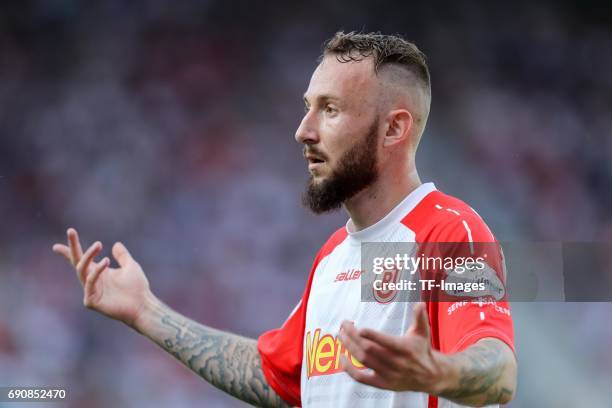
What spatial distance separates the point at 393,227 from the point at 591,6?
5953 millimetres

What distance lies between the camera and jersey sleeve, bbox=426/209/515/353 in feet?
6.12

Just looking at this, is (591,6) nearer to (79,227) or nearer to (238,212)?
(238,212)

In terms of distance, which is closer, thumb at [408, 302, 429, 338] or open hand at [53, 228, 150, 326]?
thumb at [408, 302, 429, 338]

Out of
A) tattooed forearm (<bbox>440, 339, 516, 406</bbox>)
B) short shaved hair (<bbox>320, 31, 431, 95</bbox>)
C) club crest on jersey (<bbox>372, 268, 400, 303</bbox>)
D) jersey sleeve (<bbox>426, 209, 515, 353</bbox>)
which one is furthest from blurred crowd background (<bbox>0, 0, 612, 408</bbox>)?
tattooed forearm (<bbox>440, 339, 516, 406</bbox>)

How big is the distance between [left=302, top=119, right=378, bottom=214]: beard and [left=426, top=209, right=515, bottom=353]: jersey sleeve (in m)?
0.39

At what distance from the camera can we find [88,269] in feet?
8.13

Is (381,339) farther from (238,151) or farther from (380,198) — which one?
(238,151)

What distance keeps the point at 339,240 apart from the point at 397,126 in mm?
454

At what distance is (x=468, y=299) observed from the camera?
193 cm

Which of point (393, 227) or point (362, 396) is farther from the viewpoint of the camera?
point (393, 227)

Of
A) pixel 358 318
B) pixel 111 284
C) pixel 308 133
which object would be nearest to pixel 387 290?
pixel 358 318

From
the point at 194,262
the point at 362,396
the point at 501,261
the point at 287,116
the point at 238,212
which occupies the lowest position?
the point at 362,396

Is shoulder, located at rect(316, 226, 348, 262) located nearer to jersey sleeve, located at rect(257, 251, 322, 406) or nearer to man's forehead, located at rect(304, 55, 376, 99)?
jersey sleeve, located at rect(257, 251, 322, 406)

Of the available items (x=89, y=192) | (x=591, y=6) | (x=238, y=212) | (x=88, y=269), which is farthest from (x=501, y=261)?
(x=591, y=6)
